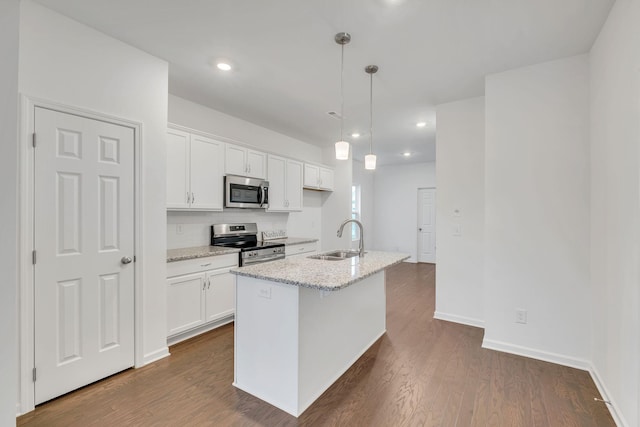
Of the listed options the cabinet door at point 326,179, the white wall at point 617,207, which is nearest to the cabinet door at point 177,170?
the cabinet door at point 326,179

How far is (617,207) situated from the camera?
6.31 feet

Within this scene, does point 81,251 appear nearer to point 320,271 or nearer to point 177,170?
point 177,170

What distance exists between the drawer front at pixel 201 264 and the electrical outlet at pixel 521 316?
9.62 ft

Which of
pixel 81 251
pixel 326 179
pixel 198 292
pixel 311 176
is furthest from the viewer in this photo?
pixel 326 179

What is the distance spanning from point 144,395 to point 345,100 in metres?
3.38

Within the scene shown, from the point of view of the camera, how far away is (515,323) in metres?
2.79

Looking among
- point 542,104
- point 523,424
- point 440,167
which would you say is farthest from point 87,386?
point 542,104

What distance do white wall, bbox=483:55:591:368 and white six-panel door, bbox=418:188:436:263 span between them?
4816 mm

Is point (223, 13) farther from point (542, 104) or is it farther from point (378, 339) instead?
point (378, 339)

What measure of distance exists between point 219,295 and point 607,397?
3.35 meters

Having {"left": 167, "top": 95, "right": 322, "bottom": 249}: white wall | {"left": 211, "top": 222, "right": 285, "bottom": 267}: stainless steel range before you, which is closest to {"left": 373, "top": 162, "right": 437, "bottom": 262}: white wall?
{"left": 167, "top": 95, "right": 322, "bottom": 249}: white wall

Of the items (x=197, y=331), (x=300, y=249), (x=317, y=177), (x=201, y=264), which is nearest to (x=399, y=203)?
(x=317, y=177)

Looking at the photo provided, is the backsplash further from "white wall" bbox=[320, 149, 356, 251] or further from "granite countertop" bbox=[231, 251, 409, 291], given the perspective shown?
"granite countertop" bbox=[231, 251, 409, 291]

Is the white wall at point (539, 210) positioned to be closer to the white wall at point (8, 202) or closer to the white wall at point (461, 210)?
the white wall at point (461, 210)
